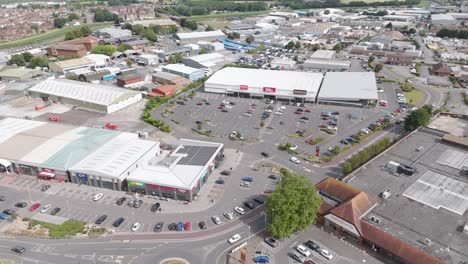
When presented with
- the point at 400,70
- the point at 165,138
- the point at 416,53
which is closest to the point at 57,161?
the point at 165,138

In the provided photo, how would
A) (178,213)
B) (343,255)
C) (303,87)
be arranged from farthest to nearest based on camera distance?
(303,87)
(178,213)
(343,255)

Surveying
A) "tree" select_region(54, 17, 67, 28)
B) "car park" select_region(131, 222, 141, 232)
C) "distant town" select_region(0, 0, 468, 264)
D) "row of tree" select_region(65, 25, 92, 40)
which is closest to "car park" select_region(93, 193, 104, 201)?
"distant town" select_region(0, 0, 468, 264)

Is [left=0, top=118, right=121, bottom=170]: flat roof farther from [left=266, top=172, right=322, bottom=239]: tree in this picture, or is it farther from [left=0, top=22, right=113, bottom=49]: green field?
[left=0, top=22, right=113, bottom=49]: green field

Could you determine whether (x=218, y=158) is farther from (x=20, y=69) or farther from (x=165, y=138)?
(x=20, y=69)

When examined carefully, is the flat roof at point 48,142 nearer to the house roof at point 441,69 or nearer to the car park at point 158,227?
the car park at point 158,227

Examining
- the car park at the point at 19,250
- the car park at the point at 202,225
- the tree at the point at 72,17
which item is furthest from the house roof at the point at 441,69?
the tree at the point at 72,17

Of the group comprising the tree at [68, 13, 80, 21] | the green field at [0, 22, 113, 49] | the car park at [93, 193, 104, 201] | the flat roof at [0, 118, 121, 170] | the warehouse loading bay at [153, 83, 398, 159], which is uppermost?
the tree at [68, 13, 80, 21]

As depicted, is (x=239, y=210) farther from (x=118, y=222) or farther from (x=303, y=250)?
(x=118, y=222)
